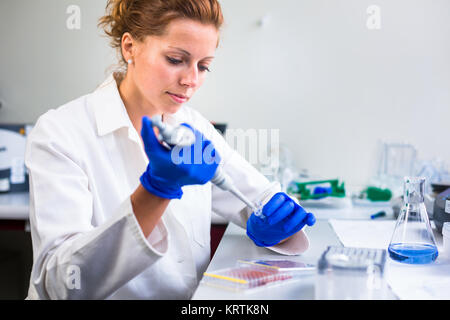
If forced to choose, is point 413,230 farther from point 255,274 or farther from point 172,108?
point 172,108

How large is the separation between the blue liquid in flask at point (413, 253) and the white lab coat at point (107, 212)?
0.21 meters

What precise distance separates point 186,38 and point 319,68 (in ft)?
3.64

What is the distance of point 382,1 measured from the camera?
1984mm

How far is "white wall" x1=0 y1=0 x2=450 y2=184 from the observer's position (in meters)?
2.03

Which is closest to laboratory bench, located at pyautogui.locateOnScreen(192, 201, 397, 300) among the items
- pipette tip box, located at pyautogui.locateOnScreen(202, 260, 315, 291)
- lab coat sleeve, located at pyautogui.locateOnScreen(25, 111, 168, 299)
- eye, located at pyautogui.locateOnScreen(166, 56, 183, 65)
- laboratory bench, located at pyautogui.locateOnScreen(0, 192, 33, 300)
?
pipette tip box, located at pyautogui.locateOnScreen(202, 260, 315, 291)

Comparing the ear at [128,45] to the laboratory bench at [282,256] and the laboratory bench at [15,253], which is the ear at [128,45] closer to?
the laboratory bench at [282,256]

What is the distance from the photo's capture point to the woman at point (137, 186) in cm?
84

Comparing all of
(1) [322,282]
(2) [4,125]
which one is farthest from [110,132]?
(2) [4,125]

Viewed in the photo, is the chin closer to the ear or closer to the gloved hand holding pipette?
the ear

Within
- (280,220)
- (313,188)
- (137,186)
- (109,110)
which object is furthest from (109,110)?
(313,188)

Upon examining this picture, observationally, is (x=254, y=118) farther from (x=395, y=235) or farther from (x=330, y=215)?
(x=395, y=235)

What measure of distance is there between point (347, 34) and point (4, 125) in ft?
5.15

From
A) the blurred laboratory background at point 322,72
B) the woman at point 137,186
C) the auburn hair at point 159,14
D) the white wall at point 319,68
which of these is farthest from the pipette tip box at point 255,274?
the white wall at point 319,68

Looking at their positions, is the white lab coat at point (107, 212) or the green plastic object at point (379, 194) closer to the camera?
the white lab coat at point (107, 212)
